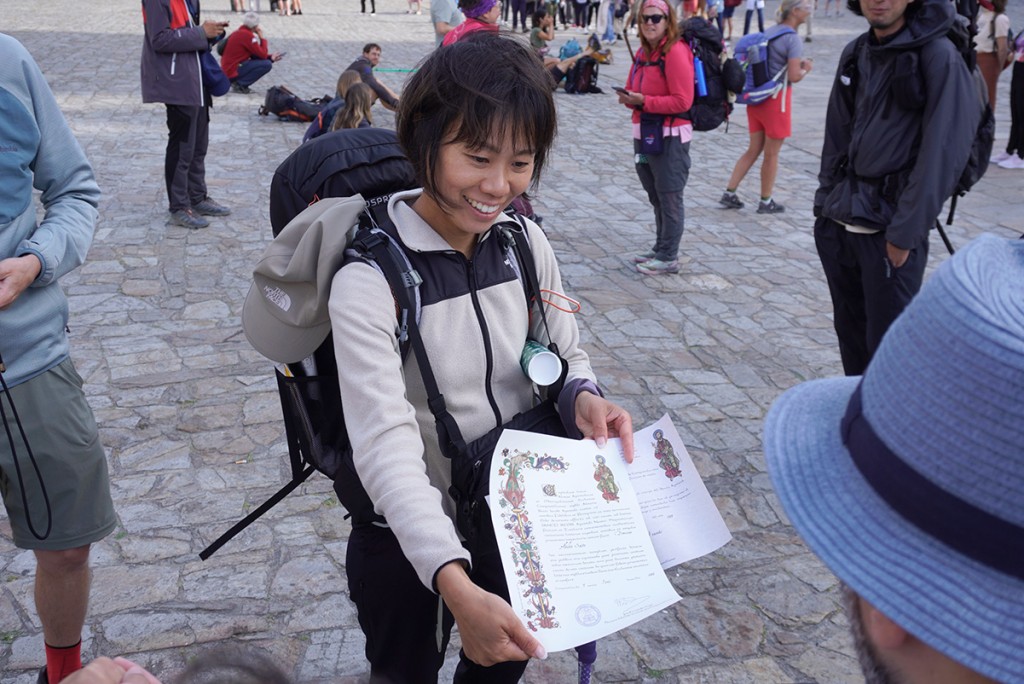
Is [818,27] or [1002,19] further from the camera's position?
[818,27]

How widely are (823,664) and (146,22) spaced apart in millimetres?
6689

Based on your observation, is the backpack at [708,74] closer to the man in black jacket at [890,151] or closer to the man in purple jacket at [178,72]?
the man in black jacket at [890,151]

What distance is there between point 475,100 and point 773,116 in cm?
706

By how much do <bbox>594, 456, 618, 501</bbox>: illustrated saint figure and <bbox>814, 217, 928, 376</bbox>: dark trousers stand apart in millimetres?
2208

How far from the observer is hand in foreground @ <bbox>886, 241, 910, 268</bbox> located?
11.8 ft

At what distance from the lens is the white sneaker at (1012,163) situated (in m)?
10.8

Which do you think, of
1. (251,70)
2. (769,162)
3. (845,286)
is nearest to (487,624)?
(845,286)

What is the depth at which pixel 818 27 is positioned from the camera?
2425cm

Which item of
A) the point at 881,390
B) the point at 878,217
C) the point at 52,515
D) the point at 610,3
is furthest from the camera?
the point at 610,3

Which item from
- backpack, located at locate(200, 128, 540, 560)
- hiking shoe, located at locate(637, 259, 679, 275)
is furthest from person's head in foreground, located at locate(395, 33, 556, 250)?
hiking shoe, located at locate(637, 259, 679, 275)

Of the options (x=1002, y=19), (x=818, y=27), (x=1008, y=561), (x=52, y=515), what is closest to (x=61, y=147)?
(x=52, y=515)

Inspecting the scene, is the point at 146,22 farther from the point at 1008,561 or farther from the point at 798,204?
the point at 1008,561

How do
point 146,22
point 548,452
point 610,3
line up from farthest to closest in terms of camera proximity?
point 610,3 < point 146,22 < point 548,452

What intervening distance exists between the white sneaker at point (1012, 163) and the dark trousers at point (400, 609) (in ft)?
35.6
